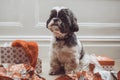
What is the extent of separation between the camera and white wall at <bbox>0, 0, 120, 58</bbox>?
6.45 ft

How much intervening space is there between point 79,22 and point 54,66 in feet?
1.76

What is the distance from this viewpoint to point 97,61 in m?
1.57

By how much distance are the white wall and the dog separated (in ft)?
1.45

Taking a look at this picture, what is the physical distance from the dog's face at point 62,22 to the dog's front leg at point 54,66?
0.19m

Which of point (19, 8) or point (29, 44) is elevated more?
point (19, 8)

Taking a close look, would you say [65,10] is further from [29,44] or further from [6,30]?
→ [6,30]

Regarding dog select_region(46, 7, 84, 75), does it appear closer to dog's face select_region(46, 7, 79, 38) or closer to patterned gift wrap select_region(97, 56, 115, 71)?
dog's face select_region(46, 7, 79, 38)

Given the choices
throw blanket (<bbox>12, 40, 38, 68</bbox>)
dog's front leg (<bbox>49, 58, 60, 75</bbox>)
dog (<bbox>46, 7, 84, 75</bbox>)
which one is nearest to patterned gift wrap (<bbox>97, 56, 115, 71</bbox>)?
dog (<bbox>46, 7, 84, 75</bbox>)

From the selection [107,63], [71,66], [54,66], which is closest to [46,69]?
[54,66]

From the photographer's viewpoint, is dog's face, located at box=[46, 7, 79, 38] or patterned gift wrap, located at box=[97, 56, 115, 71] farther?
patterned gift wrap, located at box=[97, 56, 115, 71]

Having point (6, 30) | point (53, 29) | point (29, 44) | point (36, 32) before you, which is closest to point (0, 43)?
point (6, 30)

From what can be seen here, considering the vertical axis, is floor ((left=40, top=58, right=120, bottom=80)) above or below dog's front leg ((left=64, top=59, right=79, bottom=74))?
below

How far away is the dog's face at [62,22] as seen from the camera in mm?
1402

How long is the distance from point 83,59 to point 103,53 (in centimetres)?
48
